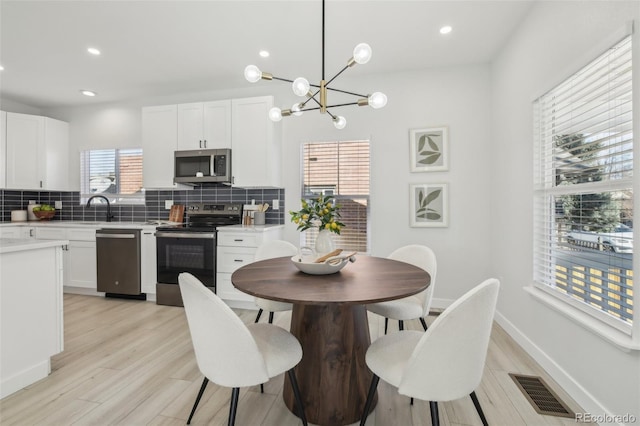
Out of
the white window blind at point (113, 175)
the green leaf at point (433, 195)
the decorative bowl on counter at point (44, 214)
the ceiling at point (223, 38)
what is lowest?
the decorative bowl on counter at point (44, 214)

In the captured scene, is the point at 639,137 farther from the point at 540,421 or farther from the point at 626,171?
the point at 540,421

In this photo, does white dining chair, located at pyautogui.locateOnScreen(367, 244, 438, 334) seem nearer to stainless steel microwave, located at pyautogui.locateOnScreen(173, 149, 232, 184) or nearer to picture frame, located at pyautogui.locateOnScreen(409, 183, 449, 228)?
picture frame, located at pyautogui.locateOnScreen(409, 183, 449, 228)

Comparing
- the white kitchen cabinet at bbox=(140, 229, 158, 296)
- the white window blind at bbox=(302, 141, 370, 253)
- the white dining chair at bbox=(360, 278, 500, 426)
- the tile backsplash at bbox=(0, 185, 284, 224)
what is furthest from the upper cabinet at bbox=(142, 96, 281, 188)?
the white dining chair at bbox=(360, 278, 500, 426)

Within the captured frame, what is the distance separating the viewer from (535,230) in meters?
2.42

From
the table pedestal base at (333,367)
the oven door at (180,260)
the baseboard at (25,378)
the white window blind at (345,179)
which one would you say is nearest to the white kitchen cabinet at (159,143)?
the oven door at (180,260)

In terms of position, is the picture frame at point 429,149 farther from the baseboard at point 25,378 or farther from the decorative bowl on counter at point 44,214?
the decorative bowl on counter at point 44,214

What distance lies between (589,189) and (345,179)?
2.37 m

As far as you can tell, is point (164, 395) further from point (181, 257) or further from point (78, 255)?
point (78, 255)

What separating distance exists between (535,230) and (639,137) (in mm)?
1139

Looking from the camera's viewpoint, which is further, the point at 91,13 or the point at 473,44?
the point at 473,44

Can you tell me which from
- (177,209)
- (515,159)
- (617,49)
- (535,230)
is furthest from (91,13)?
(535,230)

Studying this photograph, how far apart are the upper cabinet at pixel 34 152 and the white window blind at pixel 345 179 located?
3.73 m

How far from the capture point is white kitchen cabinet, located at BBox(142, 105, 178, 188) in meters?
3.96

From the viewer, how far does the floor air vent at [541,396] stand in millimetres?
1761
